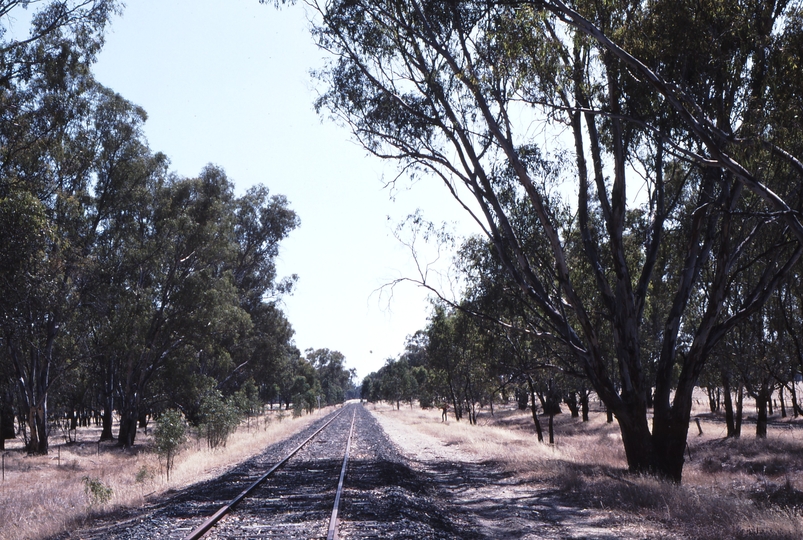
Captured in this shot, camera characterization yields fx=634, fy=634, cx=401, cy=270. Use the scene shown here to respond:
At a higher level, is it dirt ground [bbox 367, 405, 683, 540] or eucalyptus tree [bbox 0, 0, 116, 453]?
eucalyptus tree [bbox 0, 0, 116, 453]

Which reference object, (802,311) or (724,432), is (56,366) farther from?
(724,432)

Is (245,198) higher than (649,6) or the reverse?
higher

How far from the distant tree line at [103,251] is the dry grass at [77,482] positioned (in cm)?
284

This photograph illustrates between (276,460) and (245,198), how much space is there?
89.4 feet

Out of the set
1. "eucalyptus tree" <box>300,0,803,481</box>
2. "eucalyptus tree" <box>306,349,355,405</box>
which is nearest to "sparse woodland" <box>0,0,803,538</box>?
"eucalyptus tree" <box>300,0,803,481</box>

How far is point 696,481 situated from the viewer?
55.8 ft

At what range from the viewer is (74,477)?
21781mm

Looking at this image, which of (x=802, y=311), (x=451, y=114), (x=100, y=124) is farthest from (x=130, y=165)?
(x=802, y=311)

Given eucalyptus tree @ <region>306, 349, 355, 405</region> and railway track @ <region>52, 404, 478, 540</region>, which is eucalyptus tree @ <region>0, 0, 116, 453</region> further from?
eucalyptus tree @ <region>306, 349, 355, 405</region>

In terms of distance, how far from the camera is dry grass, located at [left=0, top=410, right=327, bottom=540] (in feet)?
34.1

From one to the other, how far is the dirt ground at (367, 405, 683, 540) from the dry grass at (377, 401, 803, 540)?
0.26 m

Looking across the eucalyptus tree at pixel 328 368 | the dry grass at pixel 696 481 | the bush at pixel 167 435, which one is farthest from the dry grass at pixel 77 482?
the eucalyptus tree at pixel 328 368

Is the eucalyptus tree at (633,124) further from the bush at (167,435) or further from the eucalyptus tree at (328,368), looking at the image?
the eucalyptus tree at (328,368)

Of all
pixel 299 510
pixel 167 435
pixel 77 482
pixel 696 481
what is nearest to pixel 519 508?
pixel 299 510
